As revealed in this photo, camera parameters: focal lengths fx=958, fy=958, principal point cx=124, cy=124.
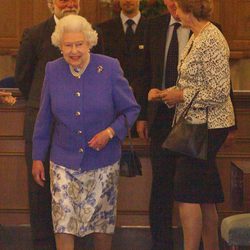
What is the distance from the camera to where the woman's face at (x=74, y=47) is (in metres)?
5.09

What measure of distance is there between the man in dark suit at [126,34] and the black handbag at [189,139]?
2.39 metres

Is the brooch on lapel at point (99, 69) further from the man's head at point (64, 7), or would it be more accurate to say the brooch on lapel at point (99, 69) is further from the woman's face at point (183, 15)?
the man's head at point (64, 7)

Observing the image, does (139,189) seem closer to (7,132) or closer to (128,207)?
(128,207)

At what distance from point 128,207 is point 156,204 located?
723 mm

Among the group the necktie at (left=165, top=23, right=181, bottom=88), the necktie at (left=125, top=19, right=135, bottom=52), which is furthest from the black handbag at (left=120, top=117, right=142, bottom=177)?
the necktie at (left=125, top=19, right=135, bottom=52)

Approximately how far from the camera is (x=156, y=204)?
627cm

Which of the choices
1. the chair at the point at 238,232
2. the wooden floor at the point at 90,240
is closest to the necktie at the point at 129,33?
the wooden floor at the point at 90,240

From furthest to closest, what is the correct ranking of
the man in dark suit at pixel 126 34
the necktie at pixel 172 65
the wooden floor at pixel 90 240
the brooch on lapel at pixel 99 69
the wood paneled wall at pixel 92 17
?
the wood paneled wall at pixel 92 17 → the man in dark suit at pixel 126 34 → the wooden floor at pixel 90 240 → the necktie at pixel 172 65 → the brooch on lapel at pixel 99 69

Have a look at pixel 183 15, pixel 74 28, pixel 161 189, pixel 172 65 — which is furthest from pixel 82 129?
pixel 161 189

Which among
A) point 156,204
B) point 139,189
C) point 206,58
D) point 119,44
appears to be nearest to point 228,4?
point 119,44

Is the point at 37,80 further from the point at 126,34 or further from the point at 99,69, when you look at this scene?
the point at 126,34

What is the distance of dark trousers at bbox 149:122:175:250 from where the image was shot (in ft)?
20.1

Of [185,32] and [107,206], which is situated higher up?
[185,32]

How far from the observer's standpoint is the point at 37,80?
20.2ft
